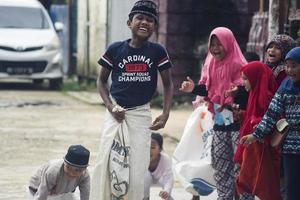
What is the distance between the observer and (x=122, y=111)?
22.3ft

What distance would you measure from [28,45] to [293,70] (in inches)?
486

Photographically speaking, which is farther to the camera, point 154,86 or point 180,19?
point 180,19

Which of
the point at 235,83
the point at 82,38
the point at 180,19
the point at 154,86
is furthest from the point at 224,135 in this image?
the point at 82,38

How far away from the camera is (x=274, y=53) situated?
729 centimetres

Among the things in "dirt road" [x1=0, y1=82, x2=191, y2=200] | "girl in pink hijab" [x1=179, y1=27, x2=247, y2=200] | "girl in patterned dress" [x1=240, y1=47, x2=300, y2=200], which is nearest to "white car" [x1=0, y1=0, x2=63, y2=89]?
"dirt road" [x1=0, y1=82, x2=191, y2=200]

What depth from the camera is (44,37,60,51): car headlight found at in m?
18.7

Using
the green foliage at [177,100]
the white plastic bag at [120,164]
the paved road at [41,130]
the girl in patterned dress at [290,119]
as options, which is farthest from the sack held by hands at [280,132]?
the green foliage at [177,100]

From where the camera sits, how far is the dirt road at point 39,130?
9914 mm

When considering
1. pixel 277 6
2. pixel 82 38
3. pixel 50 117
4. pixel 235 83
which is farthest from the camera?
pixel 82 38

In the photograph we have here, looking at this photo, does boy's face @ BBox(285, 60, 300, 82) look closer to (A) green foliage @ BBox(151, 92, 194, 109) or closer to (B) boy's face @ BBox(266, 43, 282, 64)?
(B) boy's face @ BBox(266, 43, 282, 64)

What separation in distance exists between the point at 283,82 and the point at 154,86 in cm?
95

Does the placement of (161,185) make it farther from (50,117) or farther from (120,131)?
(50,117)

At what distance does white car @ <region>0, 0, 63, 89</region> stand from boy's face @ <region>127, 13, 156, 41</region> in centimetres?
1169

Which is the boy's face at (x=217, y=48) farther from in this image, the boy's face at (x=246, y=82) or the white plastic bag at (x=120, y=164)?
the white plastic bag at (x=120, y=164)
